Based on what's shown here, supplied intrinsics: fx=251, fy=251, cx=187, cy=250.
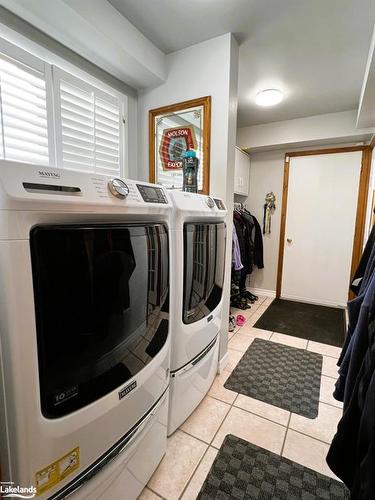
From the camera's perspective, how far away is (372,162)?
3053 millimetres

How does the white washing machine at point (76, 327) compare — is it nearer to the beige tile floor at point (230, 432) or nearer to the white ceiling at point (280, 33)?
the beige tile floor at point (230, 432)

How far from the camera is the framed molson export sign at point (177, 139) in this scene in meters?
1.89

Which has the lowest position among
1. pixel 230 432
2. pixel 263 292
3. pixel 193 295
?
pixel 230 432

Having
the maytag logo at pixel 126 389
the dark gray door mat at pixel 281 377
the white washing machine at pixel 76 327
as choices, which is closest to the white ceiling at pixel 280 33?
the white washing machine at pixel 76 327

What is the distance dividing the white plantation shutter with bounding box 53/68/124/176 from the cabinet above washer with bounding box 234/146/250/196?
1.79 meters

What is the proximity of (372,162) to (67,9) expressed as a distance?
3367 millimetres

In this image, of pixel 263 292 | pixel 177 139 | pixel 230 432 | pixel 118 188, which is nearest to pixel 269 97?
pixel 177 139

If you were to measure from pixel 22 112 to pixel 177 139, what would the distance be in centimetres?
107

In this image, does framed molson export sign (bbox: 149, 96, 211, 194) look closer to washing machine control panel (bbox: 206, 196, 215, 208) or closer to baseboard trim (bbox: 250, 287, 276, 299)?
washing machine control panel (bbox: 206, 196, 215, 208)

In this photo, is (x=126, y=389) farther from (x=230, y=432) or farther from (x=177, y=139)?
(x=177, y=139)

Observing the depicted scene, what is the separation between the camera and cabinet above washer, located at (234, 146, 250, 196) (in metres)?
3.41

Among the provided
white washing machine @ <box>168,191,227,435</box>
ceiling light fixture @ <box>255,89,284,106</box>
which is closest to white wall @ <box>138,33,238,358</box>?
white washing machine @ <box>168,191,227,435</box>

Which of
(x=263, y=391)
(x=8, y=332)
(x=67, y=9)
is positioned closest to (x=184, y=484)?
(x=263, y=391)

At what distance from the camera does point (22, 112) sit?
4.75 feet
